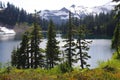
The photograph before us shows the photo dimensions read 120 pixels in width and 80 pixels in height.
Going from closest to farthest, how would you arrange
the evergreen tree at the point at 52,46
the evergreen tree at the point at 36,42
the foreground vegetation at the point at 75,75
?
the foreground vegetation at the point at 75,75
the evergreen tree at the point at 36,42
the evergreen tree at the point at 52,46

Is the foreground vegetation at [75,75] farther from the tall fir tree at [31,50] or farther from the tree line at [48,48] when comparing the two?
the tall fir tree at [31,50]

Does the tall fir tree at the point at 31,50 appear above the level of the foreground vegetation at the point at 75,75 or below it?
below

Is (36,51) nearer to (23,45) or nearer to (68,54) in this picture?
(23,45)

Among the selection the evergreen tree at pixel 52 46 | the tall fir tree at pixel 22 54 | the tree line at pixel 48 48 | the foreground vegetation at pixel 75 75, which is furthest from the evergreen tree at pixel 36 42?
the foreground vegetation at pixel 75 75

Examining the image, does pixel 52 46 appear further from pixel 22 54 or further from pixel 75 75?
pixel 75 75

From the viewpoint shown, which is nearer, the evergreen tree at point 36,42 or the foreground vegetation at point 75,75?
the foreground vegetation at point 75,75

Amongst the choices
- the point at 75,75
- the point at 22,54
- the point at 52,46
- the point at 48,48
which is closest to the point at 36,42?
the point at 48,48

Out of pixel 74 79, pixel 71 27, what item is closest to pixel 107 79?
pixel 74 79

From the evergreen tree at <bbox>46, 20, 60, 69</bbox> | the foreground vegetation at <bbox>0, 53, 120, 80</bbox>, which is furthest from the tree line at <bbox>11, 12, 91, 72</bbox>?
the foreground vegetation at <bbox>0, 53, 120, 80</bbox>

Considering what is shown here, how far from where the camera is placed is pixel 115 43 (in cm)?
4422

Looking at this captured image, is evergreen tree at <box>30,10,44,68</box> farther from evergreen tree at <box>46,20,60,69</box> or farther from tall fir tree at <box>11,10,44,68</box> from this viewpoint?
evergreen tree at <box>46,20,60,69</box>

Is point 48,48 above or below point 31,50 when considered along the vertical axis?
above

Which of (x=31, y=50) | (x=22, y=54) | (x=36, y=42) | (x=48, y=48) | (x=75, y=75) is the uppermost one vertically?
(x=75, y=75)

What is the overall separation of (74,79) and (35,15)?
49.0 m
